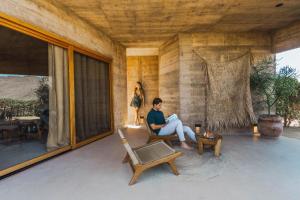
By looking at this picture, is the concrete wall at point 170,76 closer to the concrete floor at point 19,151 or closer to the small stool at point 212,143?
the small stool at point 212,143

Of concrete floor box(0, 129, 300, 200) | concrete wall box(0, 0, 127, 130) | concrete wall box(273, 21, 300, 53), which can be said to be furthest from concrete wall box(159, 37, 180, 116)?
concrete wall box(273, 21, 300, 53)

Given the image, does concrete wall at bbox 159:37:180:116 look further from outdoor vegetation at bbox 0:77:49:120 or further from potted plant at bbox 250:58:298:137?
outdoor vegetation at bbox 0:77:49:120

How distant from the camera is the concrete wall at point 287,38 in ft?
16.4

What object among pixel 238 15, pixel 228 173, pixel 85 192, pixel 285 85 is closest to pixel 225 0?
pixel 238 15

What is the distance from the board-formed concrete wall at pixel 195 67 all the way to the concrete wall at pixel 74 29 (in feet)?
6.91

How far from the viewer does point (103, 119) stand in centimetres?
536

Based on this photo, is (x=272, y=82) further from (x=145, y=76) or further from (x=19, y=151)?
(x=19, y=151)

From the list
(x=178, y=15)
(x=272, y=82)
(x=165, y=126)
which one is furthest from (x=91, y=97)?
(x=272, y=82)

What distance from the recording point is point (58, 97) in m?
3.77

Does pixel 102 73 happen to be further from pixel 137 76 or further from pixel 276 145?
pixel 276 145

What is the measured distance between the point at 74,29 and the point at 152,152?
3.07 metres

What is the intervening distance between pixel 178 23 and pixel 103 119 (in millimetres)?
3226

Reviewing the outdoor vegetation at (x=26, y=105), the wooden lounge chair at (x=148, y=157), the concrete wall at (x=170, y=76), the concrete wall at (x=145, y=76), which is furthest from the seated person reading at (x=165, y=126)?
the concrete wall at (x=145, y=76)

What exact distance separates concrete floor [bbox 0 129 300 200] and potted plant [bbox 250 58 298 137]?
1.25 metres
